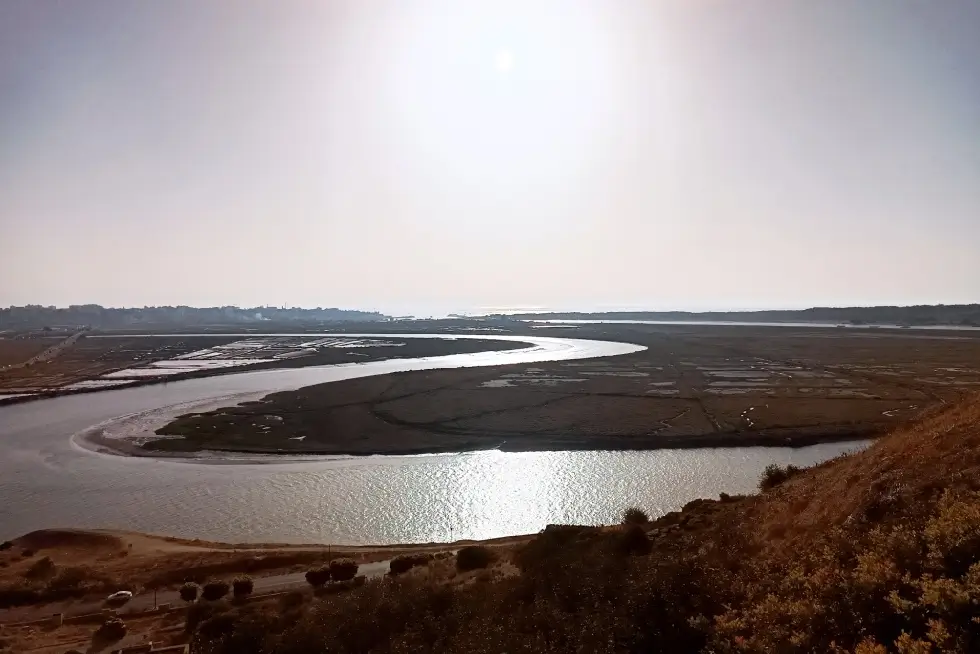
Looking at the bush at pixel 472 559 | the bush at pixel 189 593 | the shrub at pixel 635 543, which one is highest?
the shrub at pixel 635 543

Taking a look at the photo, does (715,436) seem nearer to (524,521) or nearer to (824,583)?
(524,521)

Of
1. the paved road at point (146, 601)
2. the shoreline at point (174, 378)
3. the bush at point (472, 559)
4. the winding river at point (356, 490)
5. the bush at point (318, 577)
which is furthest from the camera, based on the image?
the shoreline at point (174, 378)

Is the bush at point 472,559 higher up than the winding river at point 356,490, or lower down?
higher up

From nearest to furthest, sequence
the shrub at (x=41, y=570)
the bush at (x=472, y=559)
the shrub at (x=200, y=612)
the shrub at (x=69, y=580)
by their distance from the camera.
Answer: the shrub at (x=200, y=612), the bush at (x=472, y=559), the shrub at (x=69, y=580), the shrub at (x=41, y=570)

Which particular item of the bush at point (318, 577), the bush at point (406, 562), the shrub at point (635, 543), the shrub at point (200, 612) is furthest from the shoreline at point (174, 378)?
A: the shrub at point (635, 543)

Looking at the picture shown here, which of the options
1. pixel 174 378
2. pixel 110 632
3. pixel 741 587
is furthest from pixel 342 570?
pixel 174 378

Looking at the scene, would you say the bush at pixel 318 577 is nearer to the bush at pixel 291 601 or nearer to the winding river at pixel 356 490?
the bush at pixel 291 601

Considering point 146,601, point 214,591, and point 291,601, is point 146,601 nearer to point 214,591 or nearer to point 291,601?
point 214,591

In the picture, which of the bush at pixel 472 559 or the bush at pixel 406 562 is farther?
the bush at pixel 406 562

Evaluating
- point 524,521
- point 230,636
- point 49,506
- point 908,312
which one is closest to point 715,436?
point 524,521
